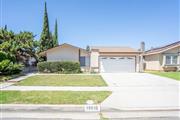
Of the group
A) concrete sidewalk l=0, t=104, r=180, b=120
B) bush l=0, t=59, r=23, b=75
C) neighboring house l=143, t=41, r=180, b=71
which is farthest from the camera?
neighboring house l=143, t=41, r=180, b=71

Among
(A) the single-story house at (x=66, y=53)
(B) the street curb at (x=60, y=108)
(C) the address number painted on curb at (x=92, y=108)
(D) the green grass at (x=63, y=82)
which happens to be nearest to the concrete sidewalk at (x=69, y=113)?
(B) the street curb at (x=60, y=108)

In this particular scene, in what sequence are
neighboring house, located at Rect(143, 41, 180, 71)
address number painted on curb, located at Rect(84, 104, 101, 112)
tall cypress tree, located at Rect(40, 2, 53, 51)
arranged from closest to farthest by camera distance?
address number painted on curb, located at Rect(84, 104, 101, 112) → neighboring house, located at Rect(143, 41, 180, 71) → tall cypress tree, located at Rect(40, 2, 53, 51)

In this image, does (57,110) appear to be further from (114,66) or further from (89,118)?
(114,66)

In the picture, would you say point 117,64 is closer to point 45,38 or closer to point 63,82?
point 45,38

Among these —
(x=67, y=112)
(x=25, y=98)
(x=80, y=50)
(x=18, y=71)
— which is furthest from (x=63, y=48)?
(x=67, y=112)

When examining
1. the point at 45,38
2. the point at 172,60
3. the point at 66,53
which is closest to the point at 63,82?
the point at 66,53

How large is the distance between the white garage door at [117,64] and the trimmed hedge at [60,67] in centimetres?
457

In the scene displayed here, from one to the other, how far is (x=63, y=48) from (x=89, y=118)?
69.7 feet

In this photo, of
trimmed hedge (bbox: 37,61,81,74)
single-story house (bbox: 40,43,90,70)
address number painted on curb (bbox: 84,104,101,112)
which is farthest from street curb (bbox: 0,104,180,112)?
single-story house (bbox: 40,43,90,70)

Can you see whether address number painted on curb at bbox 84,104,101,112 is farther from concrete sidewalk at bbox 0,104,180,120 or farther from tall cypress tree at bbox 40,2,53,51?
tall cypress tree at bbox 40,2,53,51

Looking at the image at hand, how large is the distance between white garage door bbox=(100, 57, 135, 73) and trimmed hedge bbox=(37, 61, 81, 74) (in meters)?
4.57

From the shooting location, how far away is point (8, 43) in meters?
24.0

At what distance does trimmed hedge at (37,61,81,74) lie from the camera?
2488 cm

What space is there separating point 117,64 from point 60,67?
775 cm
